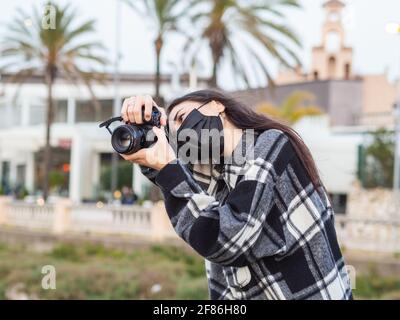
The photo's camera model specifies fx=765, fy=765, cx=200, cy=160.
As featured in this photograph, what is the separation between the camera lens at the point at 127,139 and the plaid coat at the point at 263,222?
8cm

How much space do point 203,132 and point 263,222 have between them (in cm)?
26

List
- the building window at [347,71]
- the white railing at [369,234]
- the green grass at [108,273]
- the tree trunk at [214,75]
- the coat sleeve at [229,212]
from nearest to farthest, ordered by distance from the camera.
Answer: the coat sleeve at [229,212]
the green grass at [108,273]
the white railing at [369,234]
the tree trunk at [214,75]
the building window at [347,71]

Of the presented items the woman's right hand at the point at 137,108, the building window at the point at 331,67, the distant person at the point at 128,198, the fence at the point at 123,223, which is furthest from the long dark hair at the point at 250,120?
the building window at the point at 331,67

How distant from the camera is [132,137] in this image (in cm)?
158

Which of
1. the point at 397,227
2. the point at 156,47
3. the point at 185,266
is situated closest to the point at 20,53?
the point at 156,47

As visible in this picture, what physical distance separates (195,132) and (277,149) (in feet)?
0.61

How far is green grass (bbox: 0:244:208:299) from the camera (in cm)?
1155

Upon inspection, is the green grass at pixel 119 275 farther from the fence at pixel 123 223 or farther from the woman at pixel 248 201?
the woman at pixel 248 201

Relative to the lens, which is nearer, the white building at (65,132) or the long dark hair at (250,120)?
the long dark hair at (250,120)

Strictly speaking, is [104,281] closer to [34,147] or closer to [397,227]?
[397,227]

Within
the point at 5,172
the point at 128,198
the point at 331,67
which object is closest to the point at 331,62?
the point at 331,67

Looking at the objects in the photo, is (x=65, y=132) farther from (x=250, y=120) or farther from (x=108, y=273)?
(x=250, y=120)

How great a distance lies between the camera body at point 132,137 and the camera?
1576 millimetres

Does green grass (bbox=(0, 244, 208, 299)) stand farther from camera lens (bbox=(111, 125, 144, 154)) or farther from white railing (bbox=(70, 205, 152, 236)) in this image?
camera lens (bbox=(111, 125, 144, 154))
